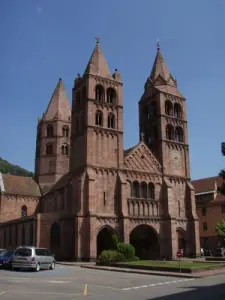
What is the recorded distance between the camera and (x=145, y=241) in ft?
164

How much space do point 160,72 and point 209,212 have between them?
26.8 metres

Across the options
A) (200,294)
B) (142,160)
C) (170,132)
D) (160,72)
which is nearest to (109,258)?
(142,160)

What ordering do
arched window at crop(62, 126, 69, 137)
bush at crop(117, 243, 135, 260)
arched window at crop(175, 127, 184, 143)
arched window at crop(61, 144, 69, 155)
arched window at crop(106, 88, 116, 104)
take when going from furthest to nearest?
1. arched window at crop(62, 126, 69, 137)
2. arched window at crop(61, 144, 69, 155)
3. arched window at crop(175, 127, 184, 143)
4. arched window at crop(106, 88, 116, 104)
5. bush at crop(117, 243, 135, 260)

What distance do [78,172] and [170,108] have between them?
19037mm

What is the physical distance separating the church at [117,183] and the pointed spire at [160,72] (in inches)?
7.0

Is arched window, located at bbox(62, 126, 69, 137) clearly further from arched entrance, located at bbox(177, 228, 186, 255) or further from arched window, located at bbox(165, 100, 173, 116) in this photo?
arched entrance, located at bbox(177, 228, 186, 255)

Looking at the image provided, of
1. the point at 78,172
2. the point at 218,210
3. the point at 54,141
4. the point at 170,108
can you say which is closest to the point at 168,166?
the point at 170,108

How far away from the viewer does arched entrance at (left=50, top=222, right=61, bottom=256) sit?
149ft

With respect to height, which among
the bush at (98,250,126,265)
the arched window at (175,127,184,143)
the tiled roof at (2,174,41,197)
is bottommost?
the bush at (98,250,126,265)

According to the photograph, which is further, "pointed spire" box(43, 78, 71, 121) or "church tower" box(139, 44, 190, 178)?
"pointed spire" box(43, 78, 71, 121)

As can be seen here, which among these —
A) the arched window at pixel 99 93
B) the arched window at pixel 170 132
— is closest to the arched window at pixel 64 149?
the arched window at pixel 99 93

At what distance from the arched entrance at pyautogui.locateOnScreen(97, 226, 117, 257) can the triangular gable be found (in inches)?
345

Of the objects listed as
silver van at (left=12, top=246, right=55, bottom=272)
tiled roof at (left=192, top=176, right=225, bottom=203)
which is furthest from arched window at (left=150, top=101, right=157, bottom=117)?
silver van at (left=12, top=246, right=55, bottom=272)

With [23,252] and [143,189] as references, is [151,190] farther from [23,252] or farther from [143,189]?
[23,252]
